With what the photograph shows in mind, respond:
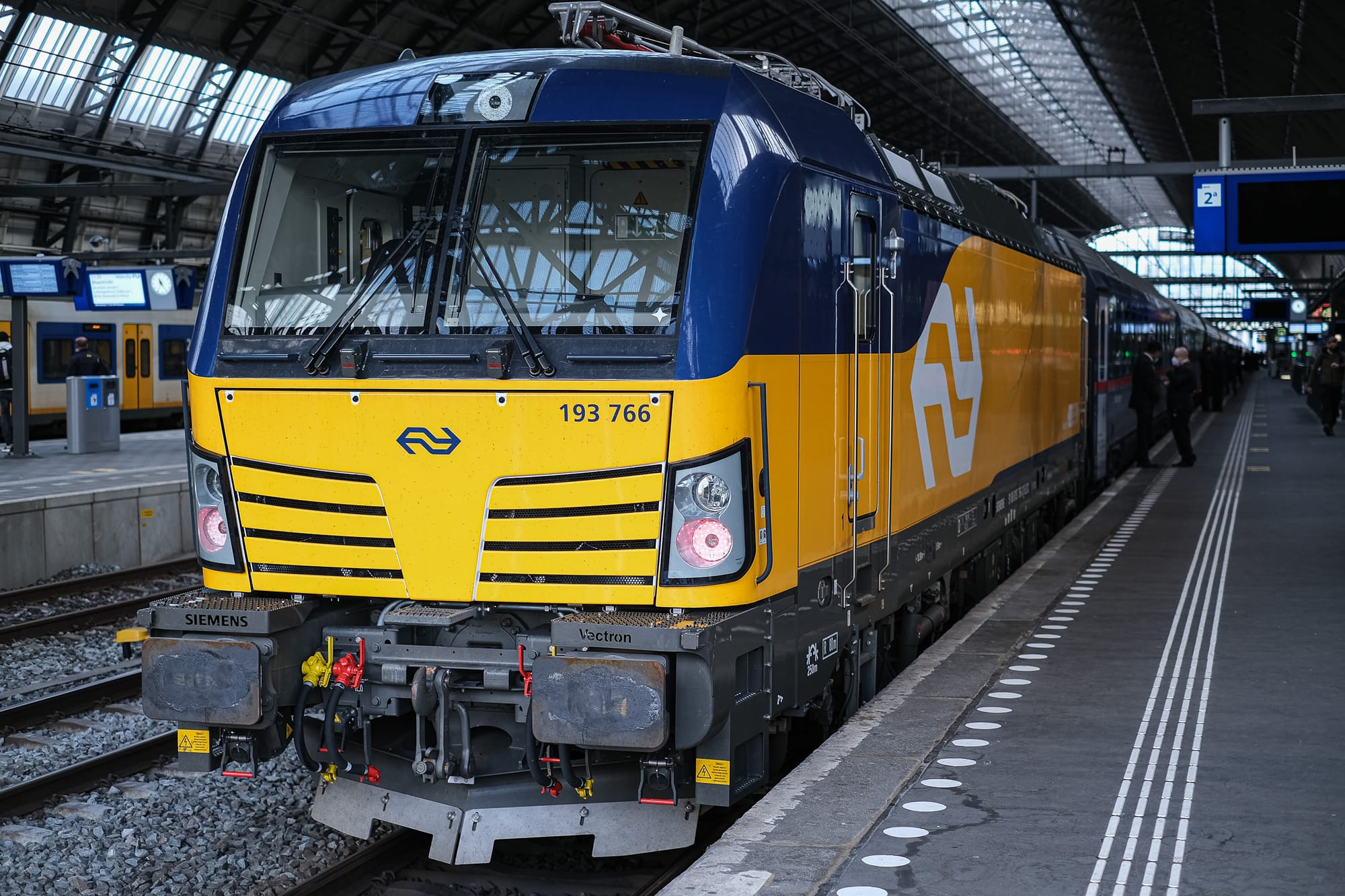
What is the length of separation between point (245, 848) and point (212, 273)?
2.51m

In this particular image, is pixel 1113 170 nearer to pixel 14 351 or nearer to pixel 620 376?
pixel 14 351

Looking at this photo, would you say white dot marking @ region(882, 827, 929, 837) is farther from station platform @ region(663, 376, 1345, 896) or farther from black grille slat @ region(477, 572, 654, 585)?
black grille slat @ region(477, 572, 654, 585)

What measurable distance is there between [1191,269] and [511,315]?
91.6m

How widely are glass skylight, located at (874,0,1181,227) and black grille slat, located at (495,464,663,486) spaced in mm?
25806

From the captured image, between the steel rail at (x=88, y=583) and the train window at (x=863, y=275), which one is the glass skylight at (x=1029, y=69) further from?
the train window at (x=863, y=275)

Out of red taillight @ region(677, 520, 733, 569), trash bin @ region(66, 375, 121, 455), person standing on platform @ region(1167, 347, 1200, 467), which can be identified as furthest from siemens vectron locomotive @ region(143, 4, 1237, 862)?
person standing on platform @ region(1167, 347, 1200, 467)

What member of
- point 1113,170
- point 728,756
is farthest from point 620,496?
point 1113,170

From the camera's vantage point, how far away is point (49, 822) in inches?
261

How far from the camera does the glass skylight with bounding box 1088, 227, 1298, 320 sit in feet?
257

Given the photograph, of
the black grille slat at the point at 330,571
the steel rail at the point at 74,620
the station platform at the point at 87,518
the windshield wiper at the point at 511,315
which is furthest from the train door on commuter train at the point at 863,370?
the station platform at the point at 87,518

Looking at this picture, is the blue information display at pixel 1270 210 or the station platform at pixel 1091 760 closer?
the station platform at pixel 1091 760

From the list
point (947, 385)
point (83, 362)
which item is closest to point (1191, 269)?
point (83, 362)

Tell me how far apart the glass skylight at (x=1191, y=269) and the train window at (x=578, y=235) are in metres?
65.9

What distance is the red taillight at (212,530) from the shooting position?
5504mm
